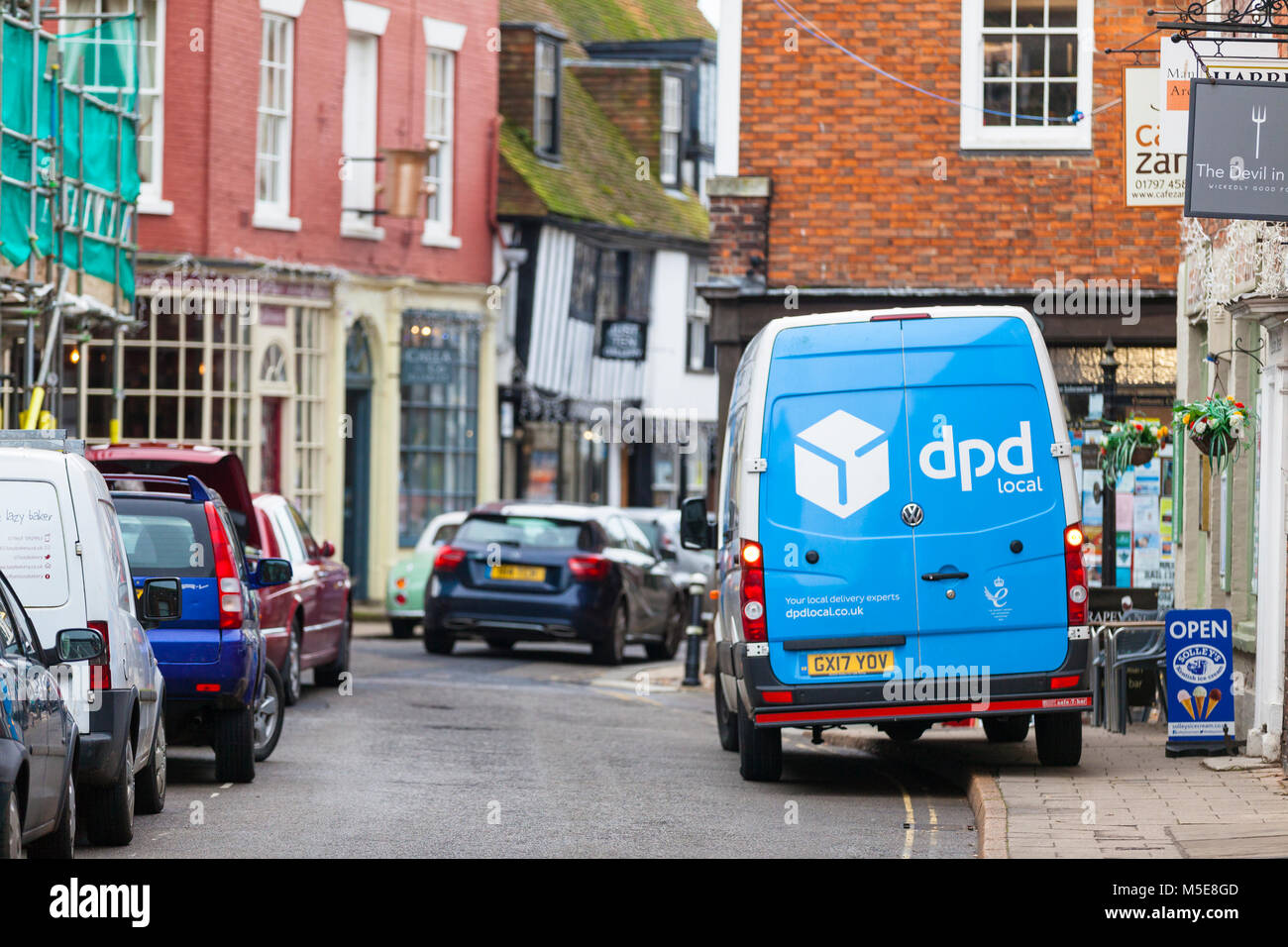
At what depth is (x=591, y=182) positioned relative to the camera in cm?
3806

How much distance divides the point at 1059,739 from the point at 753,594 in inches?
89.2

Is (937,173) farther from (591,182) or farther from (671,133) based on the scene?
(671,133)

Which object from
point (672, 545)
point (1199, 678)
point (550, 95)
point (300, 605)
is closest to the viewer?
point (1199, 678)

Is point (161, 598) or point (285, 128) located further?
point (285, 128)

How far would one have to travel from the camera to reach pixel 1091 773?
1336 cm

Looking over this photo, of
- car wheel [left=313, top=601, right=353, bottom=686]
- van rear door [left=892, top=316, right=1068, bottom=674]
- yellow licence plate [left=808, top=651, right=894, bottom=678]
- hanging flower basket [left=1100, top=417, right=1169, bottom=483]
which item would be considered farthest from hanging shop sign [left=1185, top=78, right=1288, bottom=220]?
car wheel [left=313, top=601, right=353, bottom=686]

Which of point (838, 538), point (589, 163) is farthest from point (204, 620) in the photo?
point (589, 163)

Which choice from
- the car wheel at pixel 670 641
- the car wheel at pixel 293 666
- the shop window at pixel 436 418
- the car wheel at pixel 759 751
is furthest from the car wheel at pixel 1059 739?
the shop window at pixel 436 418

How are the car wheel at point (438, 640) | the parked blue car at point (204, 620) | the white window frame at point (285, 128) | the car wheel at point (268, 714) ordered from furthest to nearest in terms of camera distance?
the white window frame at point (285, 128) < the car wheel at point (438, 640) < the car wheel at point (268, 714) < the parked blue car at point (204, 620)

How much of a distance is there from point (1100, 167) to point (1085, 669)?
8.79 meters

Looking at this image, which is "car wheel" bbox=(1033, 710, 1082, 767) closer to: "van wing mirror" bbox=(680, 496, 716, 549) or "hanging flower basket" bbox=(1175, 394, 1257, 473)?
"hanging flower basket" bbox=(1175, 394, 1257, 473)

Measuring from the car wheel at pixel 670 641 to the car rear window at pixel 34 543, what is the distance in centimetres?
1594

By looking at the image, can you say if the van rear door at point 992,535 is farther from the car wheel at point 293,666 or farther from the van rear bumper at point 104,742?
the car wheel at point 293,666

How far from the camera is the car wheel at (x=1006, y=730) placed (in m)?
15.2
